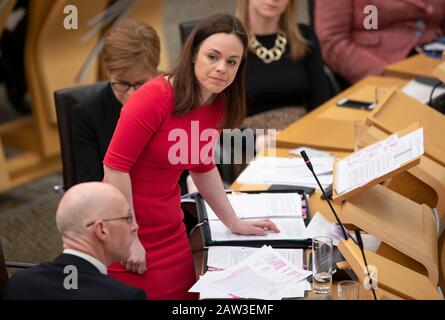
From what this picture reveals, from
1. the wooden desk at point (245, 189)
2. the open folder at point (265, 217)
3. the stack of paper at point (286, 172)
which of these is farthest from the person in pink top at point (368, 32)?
the open folder at point (265, 217)

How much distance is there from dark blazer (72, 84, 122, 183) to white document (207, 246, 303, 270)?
0.67 m

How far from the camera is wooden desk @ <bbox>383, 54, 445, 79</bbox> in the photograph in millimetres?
4289

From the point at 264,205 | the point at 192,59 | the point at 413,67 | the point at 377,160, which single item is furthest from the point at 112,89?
the point at 413,67

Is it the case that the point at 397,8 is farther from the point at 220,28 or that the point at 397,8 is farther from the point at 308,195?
the point at 220,28

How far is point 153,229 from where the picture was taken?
2.48m

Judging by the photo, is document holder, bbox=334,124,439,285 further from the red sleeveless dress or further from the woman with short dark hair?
the woman with short dark hair

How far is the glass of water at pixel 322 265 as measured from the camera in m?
2.18

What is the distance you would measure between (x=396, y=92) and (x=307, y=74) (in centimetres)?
91

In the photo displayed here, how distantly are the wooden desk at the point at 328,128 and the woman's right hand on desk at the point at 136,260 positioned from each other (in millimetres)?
1182

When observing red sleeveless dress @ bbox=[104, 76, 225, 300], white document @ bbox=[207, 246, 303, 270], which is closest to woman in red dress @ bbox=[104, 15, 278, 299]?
red sleeveless dress @ bbox=[104, 76, 225, 300]

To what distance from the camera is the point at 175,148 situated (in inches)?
92.3

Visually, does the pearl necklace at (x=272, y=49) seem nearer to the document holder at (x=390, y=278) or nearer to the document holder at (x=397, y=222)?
the document holder at (x=397, y=222)

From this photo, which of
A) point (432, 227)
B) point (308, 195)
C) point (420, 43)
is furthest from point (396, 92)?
point (420, 43)
